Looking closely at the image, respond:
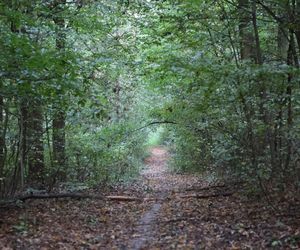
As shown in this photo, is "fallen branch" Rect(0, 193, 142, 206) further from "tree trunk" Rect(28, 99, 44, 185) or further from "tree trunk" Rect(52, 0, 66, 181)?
"tree trunk" Rect(28, 99, 44, 185)

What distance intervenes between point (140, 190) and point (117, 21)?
603 centimetres

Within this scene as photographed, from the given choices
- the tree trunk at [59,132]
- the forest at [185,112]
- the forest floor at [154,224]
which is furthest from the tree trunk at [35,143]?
the forest floor at [154,224]

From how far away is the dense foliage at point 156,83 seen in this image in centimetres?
760

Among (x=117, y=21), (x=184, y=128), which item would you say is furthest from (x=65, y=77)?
(x=184, y=128)

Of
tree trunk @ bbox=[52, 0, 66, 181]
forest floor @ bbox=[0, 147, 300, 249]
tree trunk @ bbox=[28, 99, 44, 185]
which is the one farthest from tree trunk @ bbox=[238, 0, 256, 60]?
tree trunk @ bbox=[28, 99, 44, 185]

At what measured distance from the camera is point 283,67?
7.38 m

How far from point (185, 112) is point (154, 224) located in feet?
22.9

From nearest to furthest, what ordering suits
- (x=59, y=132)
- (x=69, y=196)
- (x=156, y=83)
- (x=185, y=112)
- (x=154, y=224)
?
(x=154, y=224), (x=69, y=196), (x=59, y=132), (x=156, y=83), (x=185, y=112)

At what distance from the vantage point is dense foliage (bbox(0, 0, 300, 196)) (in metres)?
7.60

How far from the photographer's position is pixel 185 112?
599 inches

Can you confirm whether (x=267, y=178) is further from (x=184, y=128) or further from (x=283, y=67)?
(x=184, y=128)

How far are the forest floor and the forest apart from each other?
35 millimetres

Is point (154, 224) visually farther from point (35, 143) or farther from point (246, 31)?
point (246, 31)

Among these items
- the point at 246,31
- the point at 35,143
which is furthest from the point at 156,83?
the point at 35,143
